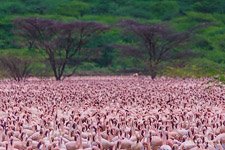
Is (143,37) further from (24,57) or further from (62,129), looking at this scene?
(62,129)

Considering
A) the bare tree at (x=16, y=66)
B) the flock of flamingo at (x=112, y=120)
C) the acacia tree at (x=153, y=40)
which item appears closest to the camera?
the flock of flamingo at (x=112, y=120)

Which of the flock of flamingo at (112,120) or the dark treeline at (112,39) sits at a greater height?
the dark treeline at (112,39)

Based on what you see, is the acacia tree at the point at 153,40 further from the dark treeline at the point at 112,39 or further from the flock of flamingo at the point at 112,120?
the flock of flamingo at the point at 112,120

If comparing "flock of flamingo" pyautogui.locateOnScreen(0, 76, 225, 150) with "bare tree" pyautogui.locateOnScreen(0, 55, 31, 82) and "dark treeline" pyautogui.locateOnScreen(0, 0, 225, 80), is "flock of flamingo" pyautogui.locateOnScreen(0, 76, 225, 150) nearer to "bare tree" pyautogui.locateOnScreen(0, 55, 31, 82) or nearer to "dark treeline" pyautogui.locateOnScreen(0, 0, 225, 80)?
"bare tree" pyautogui.locateOnScreen(0, 55, 31, 82)

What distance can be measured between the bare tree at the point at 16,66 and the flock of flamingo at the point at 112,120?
33.3ft

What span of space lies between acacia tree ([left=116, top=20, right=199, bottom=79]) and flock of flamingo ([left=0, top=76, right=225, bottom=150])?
11275mm

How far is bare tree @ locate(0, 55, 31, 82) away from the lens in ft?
101

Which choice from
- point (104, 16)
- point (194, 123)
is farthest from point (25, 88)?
point (104, 16)

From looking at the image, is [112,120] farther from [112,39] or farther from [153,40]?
[112,39]

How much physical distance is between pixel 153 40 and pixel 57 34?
407cm

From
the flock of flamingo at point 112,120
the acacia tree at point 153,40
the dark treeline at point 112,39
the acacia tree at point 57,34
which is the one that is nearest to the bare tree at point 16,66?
the dark treeline at point 112,39

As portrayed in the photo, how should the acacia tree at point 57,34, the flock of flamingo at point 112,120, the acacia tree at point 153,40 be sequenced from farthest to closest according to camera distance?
the acacia tree at point 153,40, the acacia tree at point 57,34, the flock of flamingo at point 112,120

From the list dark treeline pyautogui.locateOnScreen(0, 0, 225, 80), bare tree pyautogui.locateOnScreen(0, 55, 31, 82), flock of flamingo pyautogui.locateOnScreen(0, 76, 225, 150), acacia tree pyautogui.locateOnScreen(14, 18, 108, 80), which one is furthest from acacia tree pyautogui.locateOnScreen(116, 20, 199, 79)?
flock of flamingo pyautogui.locateOnScreen(0, 76, 225, 150)

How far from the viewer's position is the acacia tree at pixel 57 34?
3150cm
